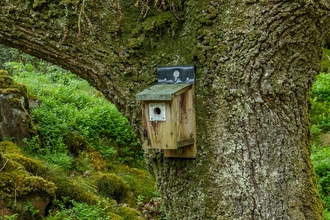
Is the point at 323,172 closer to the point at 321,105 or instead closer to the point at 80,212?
the point at 321,105

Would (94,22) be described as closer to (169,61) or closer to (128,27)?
(128,27)

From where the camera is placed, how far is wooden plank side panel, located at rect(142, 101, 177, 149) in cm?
292

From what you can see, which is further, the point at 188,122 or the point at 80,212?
the point at 80,212

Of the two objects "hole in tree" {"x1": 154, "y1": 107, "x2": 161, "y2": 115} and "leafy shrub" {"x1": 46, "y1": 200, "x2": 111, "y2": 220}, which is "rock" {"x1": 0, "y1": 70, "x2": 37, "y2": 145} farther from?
"hole in tree" {"x1": 154, "y1": 107, "x2": 161, "y2": 115}

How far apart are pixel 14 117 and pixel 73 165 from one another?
1.09 m

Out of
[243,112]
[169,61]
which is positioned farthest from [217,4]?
[243,112]

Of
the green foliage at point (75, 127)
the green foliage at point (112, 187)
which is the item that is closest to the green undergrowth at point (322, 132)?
the green foliage at point (112, 187)

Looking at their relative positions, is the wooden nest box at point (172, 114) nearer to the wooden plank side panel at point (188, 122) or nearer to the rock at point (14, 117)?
the wooden plank side panel at point (188, 122)

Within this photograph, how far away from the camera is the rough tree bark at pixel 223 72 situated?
2.86m

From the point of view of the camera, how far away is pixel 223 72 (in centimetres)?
291

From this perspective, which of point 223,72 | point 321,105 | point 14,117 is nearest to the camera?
point 223,72

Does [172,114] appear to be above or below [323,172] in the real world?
above

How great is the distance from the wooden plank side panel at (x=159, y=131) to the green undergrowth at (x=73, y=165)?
2.33m

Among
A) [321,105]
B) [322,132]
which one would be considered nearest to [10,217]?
[322,132]
